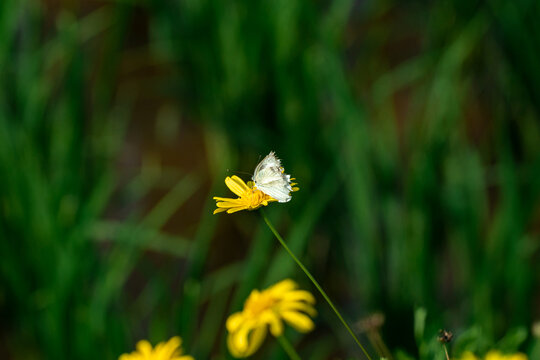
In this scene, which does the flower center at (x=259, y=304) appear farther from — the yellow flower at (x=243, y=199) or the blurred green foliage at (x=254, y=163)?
the blurred green foliage at (x=254, y=163)

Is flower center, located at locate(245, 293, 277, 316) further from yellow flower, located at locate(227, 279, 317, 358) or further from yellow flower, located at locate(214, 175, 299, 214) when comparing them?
yellow flower, located at locate(214, 175, 299, 214)

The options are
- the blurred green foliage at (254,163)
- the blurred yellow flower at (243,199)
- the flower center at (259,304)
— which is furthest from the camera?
the blurred green foliage at (254,163)

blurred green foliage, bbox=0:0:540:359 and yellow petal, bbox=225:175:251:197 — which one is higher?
blurred green foliage, bbox=0:0:540:359

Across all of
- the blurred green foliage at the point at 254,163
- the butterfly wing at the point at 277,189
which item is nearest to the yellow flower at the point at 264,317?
the butterfly wing at the point at 277,189

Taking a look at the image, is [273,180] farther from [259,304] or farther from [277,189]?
[259,304]

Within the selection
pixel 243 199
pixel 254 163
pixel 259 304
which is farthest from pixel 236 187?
pixel 254 163

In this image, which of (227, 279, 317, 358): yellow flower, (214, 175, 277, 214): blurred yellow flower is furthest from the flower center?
(214, 175, 277, 214): blurred yellow flower

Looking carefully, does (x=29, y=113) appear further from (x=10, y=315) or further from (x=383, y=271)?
(x=383, y=271)
